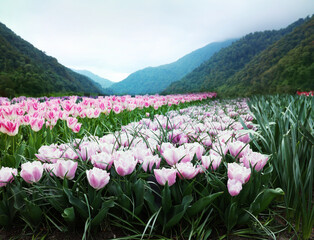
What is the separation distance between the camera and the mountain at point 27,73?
56.5 ft

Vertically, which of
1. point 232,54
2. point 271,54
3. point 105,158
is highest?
point 232,54

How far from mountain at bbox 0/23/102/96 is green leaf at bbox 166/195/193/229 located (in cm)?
1089

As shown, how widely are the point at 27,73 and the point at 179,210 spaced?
1020 inches

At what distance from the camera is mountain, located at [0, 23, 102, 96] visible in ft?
56.5

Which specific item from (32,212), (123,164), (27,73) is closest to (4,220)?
(32,212)

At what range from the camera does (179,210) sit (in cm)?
Result: 113

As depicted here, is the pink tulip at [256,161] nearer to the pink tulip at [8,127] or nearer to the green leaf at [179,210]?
the green leaf at [179,210]

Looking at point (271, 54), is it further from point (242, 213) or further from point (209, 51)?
point (209, 51)

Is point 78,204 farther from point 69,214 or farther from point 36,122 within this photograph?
point 36,122

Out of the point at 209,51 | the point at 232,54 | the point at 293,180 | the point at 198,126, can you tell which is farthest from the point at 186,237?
the point at 209,51

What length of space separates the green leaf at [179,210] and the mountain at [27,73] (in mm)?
10887

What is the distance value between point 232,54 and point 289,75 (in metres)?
54.9

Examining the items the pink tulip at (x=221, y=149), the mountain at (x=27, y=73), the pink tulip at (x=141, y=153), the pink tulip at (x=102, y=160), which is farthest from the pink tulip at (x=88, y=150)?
the mountain at (x=27, y=73)

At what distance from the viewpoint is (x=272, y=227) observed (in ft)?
3.94
